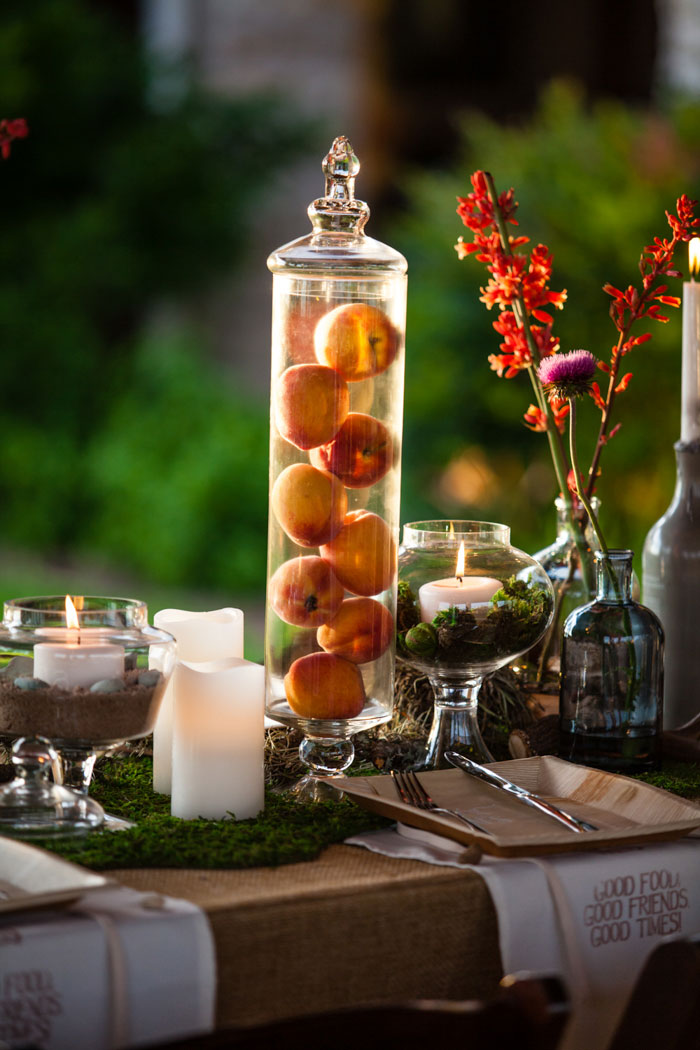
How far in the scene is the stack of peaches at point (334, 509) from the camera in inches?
39.4

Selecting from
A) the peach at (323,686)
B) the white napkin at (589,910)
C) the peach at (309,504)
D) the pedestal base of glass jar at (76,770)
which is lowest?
the white napkin at (589,910)

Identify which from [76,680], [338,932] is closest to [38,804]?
[76,680]

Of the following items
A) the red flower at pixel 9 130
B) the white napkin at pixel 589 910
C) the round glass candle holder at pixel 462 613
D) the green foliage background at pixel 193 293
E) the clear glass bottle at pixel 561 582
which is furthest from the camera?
the green foliage background at pixel 193 293

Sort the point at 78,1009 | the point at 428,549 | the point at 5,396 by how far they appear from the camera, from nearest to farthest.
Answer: the point at 78,1009, the point at 428,549, the point at 5,396

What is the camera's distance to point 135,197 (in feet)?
17.2

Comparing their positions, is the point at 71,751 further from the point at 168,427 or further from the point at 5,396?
the point at 5,396

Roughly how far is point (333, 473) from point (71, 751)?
29 cm

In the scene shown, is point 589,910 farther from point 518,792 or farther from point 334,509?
point 334,509

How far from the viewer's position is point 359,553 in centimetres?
101

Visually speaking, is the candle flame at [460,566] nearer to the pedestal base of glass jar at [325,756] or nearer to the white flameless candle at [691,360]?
the pedestal base of glass jar at [325,756]

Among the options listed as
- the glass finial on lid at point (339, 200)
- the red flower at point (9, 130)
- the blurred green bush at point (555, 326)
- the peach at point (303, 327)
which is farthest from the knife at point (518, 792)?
the blurred green bush at point (555, 326)

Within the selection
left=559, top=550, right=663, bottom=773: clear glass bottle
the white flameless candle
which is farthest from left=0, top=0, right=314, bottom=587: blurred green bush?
left=559, top=550, right=663, bottom=773: clear glass bottle

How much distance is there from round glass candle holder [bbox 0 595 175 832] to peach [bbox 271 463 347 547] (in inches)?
5.9

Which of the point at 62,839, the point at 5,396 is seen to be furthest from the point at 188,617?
the point at 5,396
